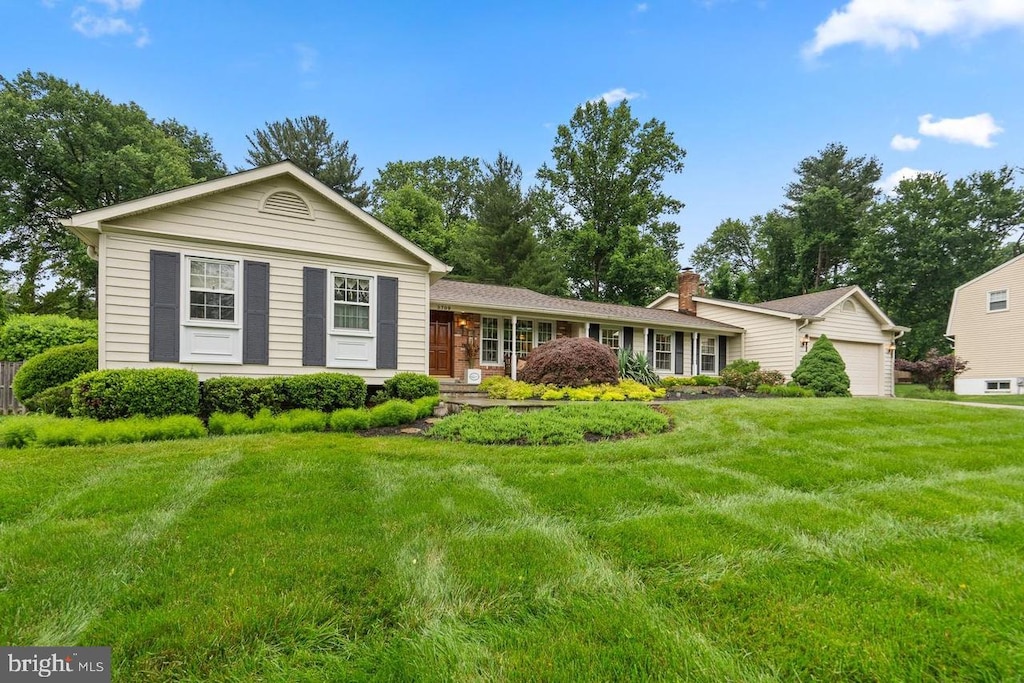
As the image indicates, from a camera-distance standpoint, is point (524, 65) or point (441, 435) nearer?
point (441, 435)

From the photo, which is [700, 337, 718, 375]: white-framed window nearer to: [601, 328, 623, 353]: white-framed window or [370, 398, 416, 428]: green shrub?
[601, 328, 623, 353]: white-framed window

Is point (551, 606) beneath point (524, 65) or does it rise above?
beneath

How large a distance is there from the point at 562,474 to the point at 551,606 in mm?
A: 2464

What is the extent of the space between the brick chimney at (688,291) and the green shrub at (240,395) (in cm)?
1678

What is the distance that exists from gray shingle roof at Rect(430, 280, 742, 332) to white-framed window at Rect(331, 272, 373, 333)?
9.90 feet

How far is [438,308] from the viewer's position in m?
13.2

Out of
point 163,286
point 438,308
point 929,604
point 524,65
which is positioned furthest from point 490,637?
point 524,65

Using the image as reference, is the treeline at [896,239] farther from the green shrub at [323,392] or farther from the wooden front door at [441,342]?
the green shrub at [323,392]

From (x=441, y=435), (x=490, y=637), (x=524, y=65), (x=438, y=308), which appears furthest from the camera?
(x=524, y=65)

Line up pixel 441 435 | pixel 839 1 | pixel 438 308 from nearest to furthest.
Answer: pixel 441 435 → pixel 839 1 → pixel 438 308

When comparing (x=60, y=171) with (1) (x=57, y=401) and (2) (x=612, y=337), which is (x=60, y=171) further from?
(2) (x=612, y=337)

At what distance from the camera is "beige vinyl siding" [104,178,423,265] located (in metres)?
8.43

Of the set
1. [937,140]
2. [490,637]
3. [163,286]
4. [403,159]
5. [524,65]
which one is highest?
[403,159]

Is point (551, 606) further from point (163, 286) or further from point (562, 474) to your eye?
point (163, 286)
